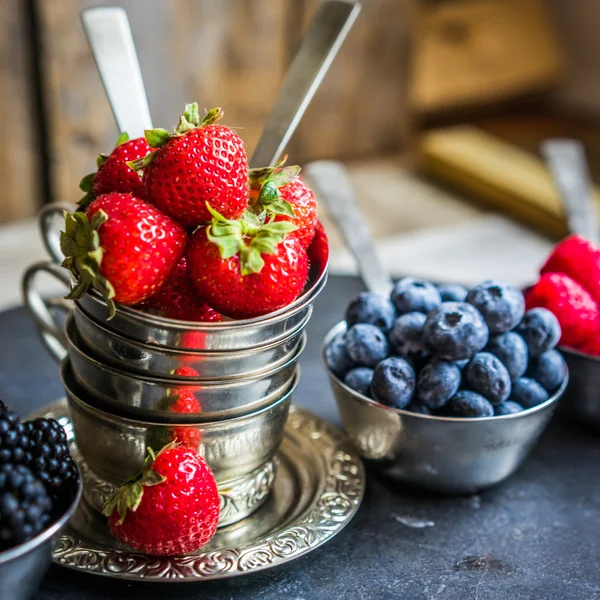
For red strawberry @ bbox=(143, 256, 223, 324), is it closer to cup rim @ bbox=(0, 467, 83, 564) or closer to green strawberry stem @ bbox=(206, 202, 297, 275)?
green strawberry stem @ bbox=(206, 202, 297, 275)

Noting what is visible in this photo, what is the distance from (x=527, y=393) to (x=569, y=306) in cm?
14

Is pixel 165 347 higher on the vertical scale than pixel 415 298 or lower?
higher

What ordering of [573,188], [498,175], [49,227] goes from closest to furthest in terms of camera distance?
1. [49,227]
2. [573,188]
3. [498,175]

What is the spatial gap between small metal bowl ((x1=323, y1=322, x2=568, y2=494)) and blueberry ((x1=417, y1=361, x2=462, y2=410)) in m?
0.02

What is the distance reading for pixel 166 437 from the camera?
26.4 inches

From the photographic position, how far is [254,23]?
2.09m

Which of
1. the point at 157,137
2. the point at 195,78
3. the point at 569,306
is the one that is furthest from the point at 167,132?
the point at 195,78

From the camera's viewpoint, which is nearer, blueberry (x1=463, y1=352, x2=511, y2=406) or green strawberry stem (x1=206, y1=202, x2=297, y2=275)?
green strawberry stem (x1=206, y1=202, x2=297, y2=275)

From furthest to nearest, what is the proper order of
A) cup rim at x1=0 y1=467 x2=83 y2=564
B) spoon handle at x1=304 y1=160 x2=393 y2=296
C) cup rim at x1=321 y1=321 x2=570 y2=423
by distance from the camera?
1. spoon handle at x1=304 y1=160 x2=393 y2=296
2. cup rim at x1=321 y1=321 x2=570 y2=423
3. cup rim at x1=0 y1=467 x2=83 y2=564

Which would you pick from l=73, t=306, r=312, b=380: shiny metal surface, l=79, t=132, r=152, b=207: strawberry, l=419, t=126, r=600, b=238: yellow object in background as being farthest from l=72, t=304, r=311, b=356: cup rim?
l=419, t=126, r=600, b=238: yellow object in background

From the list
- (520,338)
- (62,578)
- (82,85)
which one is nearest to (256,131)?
(82,85)

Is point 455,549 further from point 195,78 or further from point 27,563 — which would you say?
point 195,78

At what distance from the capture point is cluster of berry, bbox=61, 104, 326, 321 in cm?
61

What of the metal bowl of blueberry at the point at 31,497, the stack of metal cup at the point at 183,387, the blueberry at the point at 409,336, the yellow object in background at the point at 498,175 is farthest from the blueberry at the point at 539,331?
the yellow object in background at the point at 498,175
